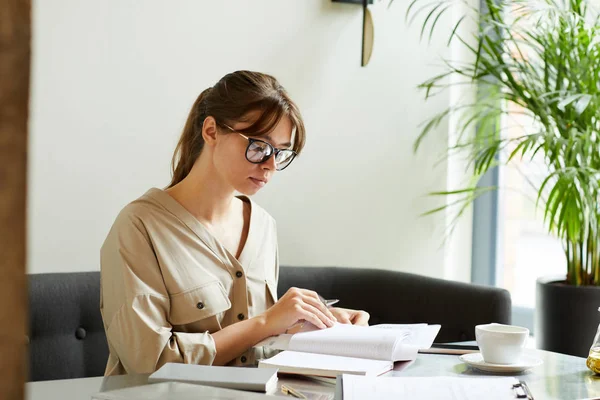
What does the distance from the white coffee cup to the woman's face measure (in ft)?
2.18

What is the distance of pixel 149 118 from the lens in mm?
2398

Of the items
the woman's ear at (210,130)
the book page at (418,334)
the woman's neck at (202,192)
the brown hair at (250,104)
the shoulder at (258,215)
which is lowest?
the book page at (418,334)

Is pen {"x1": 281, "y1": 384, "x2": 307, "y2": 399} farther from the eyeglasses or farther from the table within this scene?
→ the eyeglasses

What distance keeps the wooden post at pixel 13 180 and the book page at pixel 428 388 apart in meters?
0.88

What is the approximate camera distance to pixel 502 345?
1375 mm

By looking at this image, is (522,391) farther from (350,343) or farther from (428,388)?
(350,343)

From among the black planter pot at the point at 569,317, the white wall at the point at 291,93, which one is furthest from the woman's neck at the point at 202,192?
the black planter pot at the point at 569,317

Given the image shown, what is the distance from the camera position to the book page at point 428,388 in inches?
44.2

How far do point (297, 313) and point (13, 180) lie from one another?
52.4 inches

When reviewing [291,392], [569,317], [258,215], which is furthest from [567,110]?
[291,392]

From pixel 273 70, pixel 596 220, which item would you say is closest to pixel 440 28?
pixel 273 70

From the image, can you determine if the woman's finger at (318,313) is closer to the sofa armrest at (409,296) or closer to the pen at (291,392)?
Result: the pen at (291,392)

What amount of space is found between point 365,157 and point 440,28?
602mm

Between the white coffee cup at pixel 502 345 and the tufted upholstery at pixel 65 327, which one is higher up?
the white coffee cup at pixel 502 345
